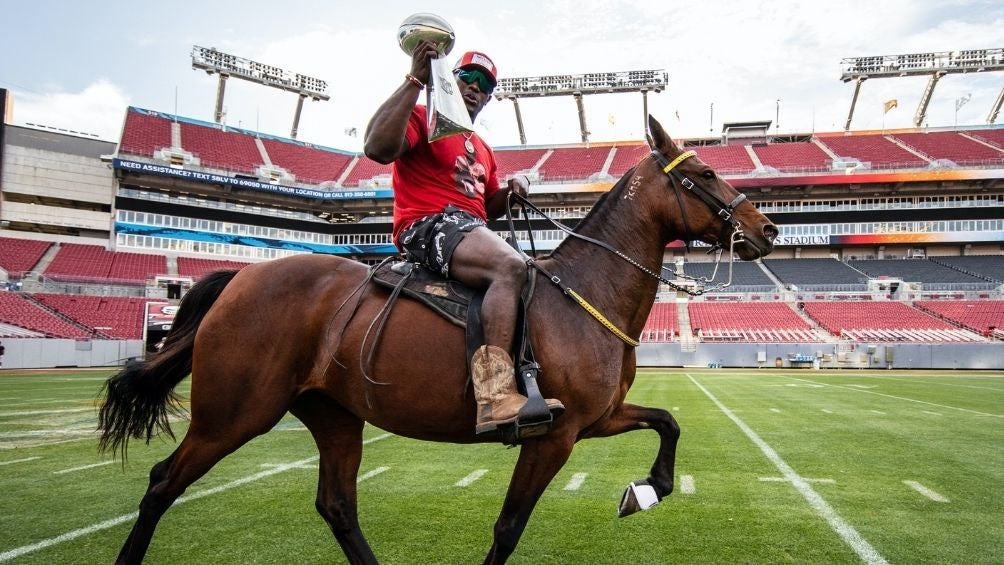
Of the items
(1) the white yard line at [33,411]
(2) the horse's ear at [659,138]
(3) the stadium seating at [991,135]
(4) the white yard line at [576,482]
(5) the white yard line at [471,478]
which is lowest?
(1) the white yard line at [33,411]

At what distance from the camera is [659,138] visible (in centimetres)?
379

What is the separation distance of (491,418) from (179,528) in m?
3.30

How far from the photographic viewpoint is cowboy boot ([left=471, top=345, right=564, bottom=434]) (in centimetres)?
293

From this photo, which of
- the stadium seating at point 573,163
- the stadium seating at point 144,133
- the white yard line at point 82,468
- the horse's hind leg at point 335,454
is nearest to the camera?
the horse's hind leg at point 335,454

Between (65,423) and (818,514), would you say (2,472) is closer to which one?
(65,423)

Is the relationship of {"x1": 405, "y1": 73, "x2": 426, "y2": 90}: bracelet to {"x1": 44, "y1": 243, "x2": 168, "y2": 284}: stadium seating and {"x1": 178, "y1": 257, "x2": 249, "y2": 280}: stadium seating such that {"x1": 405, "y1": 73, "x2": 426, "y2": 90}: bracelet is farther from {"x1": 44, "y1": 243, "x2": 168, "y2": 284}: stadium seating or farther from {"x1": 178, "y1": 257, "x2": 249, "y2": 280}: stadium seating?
{"x1": 178, "y1": 257, "x2": 249, "y2": 280}: stadium seating

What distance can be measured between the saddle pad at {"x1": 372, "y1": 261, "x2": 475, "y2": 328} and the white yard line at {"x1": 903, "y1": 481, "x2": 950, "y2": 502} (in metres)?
5.22

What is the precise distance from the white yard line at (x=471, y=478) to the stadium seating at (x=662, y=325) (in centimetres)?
3225

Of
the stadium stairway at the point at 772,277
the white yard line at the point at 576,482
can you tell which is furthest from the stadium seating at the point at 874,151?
the white yard line at the point at 576,482

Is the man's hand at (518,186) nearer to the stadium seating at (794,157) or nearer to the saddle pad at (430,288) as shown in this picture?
the saddle pad at (430,288)

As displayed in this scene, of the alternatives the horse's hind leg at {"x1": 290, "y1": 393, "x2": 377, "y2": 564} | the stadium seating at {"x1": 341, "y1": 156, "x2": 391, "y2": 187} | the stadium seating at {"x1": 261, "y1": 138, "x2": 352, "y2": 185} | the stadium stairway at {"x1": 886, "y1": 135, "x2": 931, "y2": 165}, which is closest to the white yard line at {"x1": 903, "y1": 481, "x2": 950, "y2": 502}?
the horse's hind leg at {"x1": 290, "y1": 393, "x2": 377, "y2": 564}

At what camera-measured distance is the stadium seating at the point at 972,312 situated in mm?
37500

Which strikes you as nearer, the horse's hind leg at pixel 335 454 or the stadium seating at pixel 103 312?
the horse's hind leg at pixel 335 454

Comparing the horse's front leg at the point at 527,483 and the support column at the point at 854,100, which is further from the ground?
the support column at the point at 854,100
